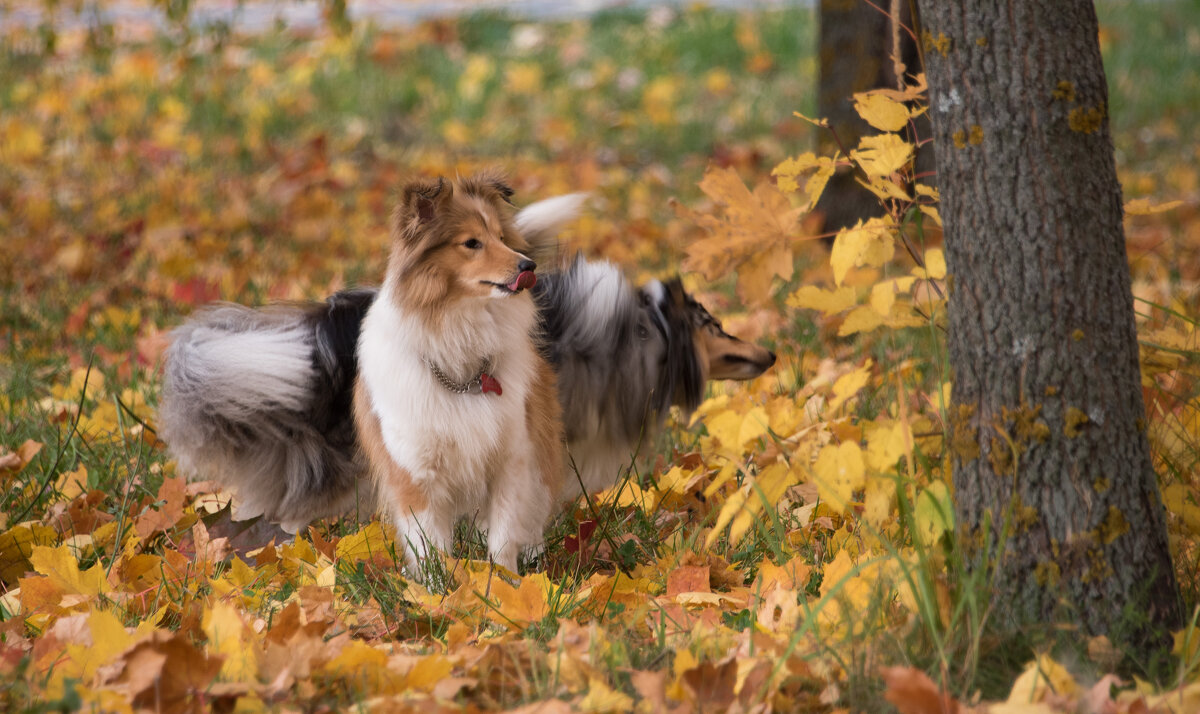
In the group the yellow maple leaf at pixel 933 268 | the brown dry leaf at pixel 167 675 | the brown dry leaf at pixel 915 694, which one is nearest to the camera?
the brown dry leaf at pixel 915 694

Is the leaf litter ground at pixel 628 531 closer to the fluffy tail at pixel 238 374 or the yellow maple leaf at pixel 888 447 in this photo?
the yellow maple leaf at pixel 888 447

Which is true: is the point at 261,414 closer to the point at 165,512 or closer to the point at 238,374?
the point at 238,374

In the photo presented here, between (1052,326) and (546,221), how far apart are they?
1692mm

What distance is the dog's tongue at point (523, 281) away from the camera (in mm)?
2680

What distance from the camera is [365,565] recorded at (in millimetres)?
2709

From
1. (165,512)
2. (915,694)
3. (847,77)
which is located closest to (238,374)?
(165,512)

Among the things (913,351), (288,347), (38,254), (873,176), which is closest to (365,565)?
(288,347)

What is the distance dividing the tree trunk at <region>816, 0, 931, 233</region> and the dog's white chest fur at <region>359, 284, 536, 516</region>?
3.33m

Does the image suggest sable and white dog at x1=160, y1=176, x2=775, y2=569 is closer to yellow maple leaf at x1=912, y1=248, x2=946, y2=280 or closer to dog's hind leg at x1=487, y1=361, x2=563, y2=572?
dog's hind leg at x1=487, y1=361, x2=563, y2=572

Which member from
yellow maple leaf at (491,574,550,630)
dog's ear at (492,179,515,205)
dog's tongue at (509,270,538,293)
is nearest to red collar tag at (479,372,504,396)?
dog's tongue at (509,270,538,293)

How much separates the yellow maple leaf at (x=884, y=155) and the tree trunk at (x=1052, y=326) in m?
0.16

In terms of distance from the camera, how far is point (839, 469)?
198 centimetres

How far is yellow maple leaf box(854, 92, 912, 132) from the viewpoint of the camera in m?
2.23

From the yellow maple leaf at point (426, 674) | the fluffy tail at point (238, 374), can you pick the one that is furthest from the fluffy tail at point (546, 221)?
the yellow maple leaf at point (426, 674)
